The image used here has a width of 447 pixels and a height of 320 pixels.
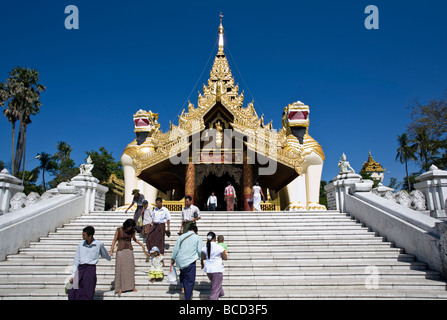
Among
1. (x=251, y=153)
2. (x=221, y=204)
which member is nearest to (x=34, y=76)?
(x=221, y=204)

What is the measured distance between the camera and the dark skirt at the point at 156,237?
656cm

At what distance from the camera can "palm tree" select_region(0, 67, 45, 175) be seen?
29.1 m

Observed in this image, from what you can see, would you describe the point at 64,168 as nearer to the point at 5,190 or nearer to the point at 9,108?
the point at 9,108

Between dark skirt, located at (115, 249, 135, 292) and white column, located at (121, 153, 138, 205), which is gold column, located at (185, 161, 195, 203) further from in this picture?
dark skirt, located at (115, 249, 135, 292)

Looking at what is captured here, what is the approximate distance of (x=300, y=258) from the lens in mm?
6930

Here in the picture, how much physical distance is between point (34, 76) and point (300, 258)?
107 ft

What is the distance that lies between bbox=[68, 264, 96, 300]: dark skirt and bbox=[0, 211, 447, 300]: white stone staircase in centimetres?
84

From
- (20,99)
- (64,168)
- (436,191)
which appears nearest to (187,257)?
(436,191)

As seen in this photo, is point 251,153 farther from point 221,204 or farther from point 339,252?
point 339,252

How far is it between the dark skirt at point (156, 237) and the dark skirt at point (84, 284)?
215 cm

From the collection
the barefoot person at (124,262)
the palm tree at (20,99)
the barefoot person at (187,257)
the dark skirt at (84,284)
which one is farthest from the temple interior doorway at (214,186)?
the palm tree at (20,99)

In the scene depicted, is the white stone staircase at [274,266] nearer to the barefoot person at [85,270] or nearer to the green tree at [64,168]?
the barefoot person at [85,270]

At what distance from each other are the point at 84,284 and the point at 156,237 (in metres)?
2.33

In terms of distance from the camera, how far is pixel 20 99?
97.0 feet
